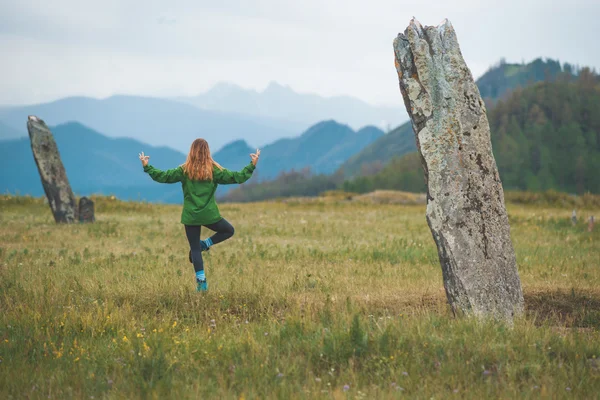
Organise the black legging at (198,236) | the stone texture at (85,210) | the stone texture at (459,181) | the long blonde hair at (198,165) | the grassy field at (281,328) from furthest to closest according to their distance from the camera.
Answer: the stone texture at (85,210), the black legging at (198,236), the long blonde hair at (198,165), the stone texture at (459,181), the grassy field at (281,328)

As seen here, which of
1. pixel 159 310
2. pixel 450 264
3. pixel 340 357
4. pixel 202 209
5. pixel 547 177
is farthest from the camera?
pixel 547 177

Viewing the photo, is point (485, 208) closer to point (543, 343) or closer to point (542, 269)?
point (543, 343)

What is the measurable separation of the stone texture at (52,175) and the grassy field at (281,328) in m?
6.64

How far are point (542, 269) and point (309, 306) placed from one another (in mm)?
6883

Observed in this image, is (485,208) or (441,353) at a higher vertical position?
(485,208)

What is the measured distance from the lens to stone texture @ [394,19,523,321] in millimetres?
8445

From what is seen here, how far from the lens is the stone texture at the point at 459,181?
845 cm

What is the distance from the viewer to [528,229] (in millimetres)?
22375

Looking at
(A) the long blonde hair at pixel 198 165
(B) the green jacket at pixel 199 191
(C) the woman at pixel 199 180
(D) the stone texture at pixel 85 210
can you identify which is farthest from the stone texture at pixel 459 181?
(D) the stone texture at pixel 85 210

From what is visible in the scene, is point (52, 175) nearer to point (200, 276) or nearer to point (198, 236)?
point (198, 236)

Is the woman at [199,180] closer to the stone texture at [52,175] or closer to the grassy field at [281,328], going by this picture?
the grassy field at [281,328]

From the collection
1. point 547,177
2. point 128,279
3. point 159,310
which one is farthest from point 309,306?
point 547,177

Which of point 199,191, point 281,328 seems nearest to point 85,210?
point 199,191

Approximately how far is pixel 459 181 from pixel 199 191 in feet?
15.4
